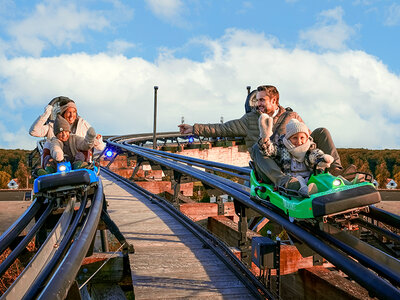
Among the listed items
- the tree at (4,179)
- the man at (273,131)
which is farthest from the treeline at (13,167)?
the man at (273,131)

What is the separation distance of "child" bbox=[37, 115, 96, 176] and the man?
1.54 metres

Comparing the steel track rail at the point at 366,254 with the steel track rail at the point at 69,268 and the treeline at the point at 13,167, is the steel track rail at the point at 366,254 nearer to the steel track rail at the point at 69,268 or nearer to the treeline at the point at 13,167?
the steel track rail at the point at 69,268

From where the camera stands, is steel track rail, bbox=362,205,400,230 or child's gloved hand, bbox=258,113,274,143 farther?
child's gloved hand, bbox=258,113,274,143

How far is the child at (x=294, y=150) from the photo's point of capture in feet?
13.4

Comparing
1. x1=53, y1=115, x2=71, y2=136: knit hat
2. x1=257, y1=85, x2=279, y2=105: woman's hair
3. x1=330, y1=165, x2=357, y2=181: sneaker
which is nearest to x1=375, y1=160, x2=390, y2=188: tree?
x1=257, y1=85, x2=279, y2=105: woman's hair

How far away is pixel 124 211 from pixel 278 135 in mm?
4104

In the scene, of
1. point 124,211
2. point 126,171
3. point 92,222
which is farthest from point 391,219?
point 126,171

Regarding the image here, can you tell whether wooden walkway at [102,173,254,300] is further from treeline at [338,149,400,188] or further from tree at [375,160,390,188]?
treeline at [338,149,400,188]

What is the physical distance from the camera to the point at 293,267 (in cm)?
541

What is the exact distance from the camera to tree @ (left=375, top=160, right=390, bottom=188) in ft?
112

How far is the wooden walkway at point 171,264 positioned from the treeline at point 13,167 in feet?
116

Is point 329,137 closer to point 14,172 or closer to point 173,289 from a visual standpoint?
point 173,289

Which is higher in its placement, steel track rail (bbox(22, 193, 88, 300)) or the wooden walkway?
steel track rail (bbox(22, 193, 88, 300))

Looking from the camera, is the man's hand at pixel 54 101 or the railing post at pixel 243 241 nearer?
the railing post at pixel 243 241
